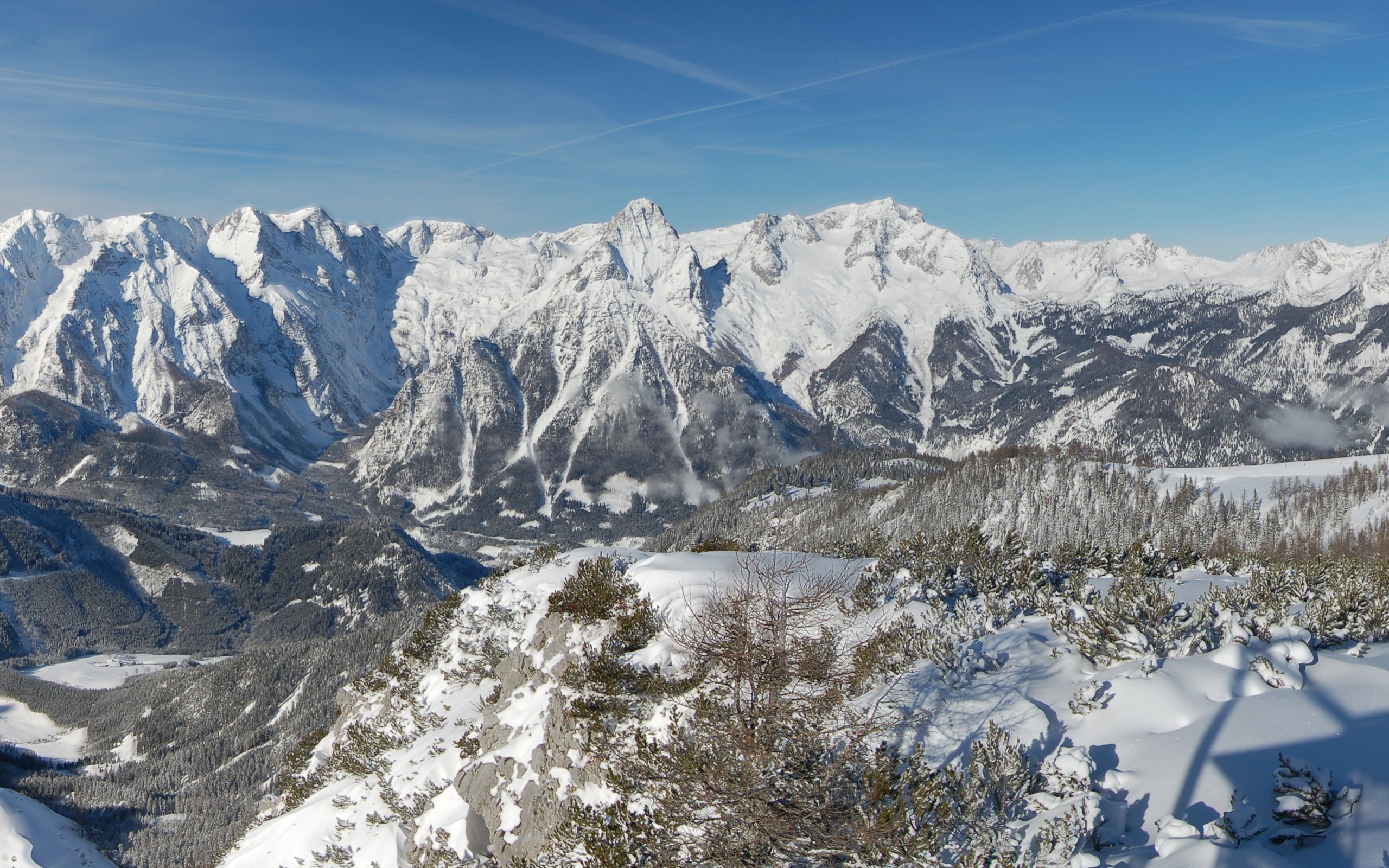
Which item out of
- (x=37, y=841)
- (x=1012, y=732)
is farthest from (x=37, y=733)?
(x=1012, y=732)

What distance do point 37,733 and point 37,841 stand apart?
113153 millimetres

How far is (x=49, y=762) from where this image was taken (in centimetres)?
15438

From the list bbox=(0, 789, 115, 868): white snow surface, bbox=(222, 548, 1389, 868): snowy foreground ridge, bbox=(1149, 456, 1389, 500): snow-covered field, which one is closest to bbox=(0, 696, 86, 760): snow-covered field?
bbox=(0, 789, 115, 868): white snow surface

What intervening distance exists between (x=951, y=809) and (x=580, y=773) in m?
12.4

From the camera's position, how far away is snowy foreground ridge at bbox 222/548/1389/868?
13906mm

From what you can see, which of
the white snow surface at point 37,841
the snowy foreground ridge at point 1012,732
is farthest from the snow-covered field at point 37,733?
the snowy foreground ridge at point 1012,732

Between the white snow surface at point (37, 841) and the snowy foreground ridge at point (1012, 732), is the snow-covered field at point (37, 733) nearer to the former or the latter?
the white snow surface at point (37, 841)

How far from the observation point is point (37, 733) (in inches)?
7028

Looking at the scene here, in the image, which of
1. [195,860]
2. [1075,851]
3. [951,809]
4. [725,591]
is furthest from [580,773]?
[195,860]

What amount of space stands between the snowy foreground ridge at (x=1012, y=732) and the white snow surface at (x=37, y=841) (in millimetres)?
76958

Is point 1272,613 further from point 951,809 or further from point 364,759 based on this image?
point 364,759

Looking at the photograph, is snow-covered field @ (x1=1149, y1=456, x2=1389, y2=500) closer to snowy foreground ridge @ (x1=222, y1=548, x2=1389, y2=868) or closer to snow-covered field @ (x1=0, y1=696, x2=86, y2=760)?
snowy foreground ridge @ (x1=222, y1=548, x2=1389, y2=868)

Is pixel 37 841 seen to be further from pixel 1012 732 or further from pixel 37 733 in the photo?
pixel 1012 732

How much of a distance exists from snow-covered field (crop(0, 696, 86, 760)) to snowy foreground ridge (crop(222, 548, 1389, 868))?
177985mm
